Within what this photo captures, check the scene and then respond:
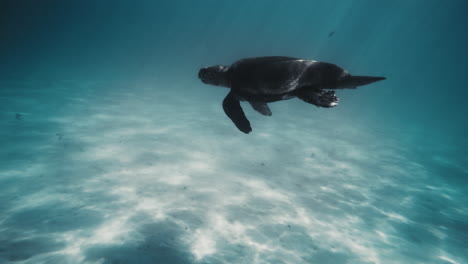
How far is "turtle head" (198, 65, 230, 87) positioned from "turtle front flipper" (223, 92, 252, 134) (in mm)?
318

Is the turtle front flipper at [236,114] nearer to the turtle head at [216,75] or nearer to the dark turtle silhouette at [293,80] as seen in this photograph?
the dark turtle silhouette at [293,80]

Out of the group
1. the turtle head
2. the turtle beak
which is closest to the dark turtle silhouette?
the turtle beak

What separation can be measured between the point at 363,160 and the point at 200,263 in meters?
10.6

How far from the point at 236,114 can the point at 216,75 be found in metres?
0.80

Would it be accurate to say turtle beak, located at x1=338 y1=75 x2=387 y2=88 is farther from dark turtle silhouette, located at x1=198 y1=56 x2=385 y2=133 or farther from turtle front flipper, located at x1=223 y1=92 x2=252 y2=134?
turtle front flipper, located at x1=223 y1=92 x2=252 y2=134

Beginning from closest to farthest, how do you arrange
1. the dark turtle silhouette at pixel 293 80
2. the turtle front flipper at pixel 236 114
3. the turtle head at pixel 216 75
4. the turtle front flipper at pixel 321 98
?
the turtle front flipper at pixel 321 98 < the dark turtle silhouette at pixel 293 80 < the turtle front flipper at pixel 236 114 < the turtle head at pixel 216 75

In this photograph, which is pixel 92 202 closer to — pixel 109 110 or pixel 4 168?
pixel 4 168

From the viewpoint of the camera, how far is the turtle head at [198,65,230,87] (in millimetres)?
3779

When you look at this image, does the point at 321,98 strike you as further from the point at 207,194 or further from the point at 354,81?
the point at 207,194

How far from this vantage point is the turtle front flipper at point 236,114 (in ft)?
11.2

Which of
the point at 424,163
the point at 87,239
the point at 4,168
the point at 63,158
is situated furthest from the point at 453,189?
the point at 4,168

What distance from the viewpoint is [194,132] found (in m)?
12.6

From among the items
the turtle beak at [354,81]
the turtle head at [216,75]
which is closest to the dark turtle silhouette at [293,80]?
the turtle beak at [354,81]

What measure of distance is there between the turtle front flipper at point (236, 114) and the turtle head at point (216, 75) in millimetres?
318
